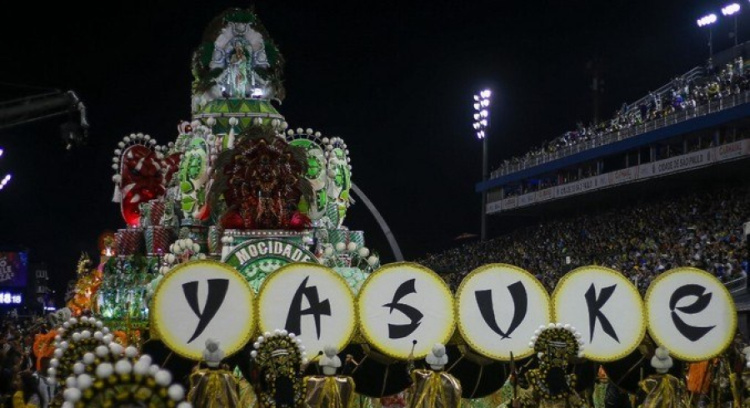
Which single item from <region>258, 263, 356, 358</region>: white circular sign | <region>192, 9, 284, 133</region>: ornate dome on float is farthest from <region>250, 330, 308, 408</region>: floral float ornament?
<region>192, 9, 284, 133</region>: ornate dome on float

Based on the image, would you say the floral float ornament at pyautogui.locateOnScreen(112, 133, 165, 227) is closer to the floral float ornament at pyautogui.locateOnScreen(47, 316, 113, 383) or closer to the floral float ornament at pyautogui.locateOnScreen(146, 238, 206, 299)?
the floral float ornament at pyautogui.locateOnScreen(146, 238, 206, 299)

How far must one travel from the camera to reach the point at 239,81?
23.1m

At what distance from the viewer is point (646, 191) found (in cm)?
4178

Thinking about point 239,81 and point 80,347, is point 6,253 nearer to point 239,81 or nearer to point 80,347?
point 239,81

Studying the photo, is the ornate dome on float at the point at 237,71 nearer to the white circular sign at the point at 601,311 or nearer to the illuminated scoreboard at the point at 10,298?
the white circular sign at the point at 601,311

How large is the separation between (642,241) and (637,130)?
5.53 m

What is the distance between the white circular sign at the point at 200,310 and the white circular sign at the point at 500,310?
2440mm

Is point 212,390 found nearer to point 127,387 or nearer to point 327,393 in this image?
point 327,393

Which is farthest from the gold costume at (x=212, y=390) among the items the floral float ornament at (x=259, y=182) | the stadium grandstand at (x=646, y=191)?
the stadium grandstand at (x=646, y=191)

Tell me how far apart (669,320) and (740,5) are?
120ft

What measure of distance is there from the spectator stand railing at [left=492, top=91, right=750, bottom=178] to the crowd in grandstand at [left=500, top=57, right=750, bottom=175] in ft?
0.55

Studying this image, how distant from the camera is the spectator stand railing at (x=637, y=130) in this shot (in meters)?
33.5

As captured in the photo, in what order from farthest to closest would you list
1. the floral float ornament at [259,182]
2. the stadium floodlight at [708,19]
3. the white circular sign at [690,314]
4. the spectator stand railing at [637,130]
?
the stadium floodlight at [708,19], the spectator stand railing at [637,130], the floral float ornament at [259,182], the white circular sign at [690,314]

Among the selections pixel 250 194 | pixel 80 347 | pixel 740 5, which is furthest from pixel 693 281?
pixel 740 5
